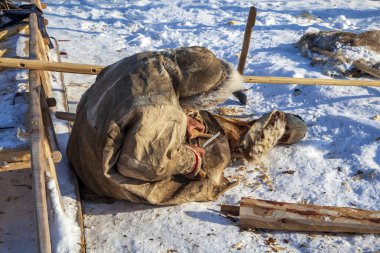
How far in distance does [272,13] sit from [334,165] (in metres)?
5.25

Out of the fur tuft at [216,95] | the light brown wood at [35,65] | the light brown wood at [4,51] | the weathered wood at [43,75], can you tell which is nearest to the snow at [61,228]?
the fur tuft at [216,95]

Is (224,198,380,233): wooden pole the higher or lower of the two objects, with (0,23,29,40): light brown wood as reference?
lower

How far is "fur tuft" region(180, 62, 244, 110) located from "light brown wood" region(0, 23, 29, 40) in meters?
3.98

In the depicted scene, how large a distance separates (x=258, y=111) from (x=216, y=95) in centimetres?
233

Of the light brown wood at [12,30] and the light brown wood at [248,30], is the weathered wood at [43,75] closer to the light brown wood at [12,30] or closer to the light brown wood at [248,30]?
the light brown wood at [12,30]

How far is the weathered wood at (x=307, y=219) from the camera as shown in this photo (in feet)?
11.2

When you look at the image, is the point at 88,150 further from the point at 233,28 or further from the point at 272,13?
the point at 272,13

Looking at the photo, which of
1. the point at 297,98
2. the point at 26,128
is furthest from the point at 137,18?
the point at 26,128

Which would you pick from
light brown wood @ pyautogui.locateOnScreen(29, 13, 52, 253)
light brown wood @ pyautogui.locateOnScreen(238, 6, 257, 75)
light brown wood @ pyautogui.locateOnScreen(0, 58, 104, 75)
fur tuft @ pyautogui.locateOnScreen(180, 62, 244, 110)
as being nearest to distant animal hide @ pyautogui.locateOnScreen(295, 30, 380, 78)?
light brown wood @ pyautogui.locateOnScreen(238, 6, 257, 75)

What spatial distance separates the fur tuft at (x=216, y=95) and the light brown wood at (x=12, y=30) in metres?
3.98

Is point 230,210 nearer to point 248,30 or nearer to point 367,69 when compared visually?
point 248,30

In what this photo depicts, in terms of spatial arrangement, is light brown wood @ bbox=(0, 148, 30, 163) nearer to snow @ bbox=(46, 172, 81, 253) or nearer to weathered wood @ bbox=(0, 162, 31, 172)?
weathered wood @ bbox=(0, 162, 31, 172)

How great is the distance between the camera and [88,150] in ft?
11.5

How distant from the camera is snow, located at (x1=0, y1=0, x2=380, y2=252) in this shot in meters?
3.39
